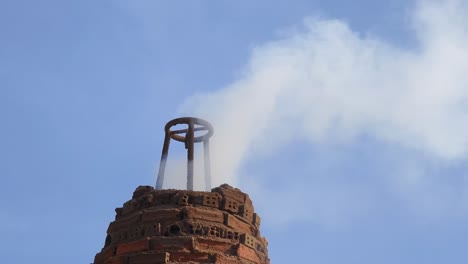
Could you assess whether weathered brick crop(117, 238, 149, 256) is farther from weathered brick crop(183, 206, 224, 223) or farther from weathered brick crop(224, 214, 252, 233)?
weathered brick crop(224, 214, 252, 233)

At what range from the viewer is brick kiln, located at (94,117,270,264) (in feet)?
80.1

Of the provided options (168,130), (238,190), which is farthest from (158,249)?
(168,130)

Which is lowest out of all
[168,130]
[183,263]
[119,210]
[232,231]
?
[183,263]

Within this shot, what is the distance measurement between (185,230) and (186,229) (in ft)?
0.18

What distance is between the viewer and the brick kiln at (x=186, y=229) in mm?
24422

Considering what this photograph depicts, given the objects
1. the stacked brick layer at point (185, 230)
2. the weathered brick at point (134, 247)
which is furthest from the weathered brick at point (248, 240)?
the weathered brick at point (134, 247)

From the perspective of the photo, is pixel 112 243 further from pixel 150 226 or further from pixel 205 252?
pixel 205 252

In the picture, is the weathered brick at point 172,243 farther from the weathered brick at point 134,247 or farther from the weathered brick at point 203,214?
the weathered brick at point 203,214

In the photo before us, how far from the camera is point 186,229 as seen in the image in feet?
81.8

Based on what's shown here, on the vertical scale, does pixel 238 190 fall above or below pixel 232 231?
above

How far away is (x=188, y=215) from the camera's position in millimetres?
25203

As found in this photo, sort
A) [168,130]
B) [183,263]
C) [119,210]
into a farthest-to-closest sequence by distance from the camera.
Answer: [168,130] < [119,210] < [183,263]

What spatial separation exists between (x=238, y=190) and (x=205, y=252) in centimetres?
359

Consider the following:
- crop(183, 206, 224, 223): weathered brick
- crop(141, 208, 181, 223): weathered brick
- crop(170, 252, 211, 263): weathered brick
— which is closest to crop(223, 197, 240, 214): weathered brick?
crop(183, 206, 224, 223): weathered brick
